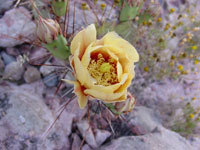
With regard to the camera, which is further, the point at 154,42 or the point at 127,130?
the point at 154,42

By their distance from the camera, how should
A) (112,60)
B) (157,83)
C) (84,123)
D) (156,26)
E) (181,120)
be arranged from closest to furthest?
(112,60)
(84,123)
(181,120)
(157,83)
(156,26)

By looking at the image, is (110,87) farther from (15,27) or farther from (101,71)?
(15,27)

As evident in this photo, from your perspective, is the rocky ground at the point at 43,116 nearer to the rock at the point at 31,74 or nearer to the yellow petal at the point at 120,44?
the rock at the point at 31,74

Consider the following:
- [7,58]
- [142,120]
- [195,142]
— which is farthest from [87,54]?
[195,142]

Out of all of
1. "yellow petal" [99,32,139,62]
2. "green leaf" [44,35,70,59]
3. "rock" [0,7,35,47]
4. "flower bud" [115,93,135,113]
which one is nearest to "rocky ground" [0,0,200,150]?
"rock" [0,7,35,47]

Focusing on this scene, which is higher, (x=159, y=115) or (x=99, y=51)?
(x=99, y=51)

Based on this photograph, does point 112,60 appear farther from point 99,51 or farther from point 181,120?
point 181,120

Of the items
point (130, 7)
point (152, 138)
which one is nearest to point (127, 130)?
point (152, 138)

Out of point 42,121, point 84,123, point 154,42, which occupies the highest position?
point 154,42
